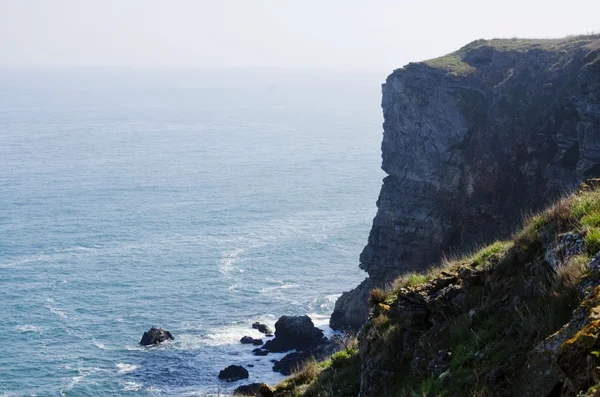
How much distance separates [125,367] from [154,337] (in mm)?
5740

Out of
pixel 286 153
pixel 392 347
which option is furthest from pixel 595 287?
pixel 286 153

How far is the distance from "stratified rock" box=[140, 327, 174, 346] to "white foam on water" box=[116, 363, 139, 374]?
475 cm

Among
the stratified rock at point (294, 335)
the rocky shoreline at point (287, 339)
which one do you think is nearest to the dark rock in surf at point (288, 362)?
the rocky shoreline at point (287, 339)

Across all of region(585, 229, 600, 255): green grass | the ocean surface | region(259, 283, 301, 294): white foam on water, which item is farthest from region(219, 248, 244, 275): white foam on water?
region(585, 229, 600, 255): green grass

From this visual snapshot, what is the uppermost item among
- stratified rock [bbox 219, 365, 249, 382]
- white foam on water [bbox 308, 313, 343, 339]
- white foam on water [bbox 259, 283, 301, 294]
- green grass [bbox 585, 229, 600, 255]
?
green grass [bbox 585, 229, 600, 255]

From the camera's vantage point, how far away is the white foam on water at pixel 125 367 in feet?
201

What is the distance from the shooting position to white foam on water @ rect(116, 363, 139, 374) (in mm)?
61156

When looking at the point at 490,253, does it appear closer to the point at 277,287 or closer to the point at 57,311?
the point at 57,311

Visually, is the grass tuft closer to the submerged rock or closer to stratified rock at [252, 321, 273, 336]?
the submerged rock

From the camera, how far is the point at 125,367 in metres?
Result: 61.8

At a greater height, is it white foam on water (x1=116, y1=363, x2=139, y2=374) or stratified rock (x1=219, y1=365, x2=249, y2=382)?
white foam on water (x1=116, y1=363, x2=139, y2=374)

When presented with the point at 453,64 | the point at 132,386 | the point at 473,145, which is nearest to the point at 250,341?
the point at 132,386

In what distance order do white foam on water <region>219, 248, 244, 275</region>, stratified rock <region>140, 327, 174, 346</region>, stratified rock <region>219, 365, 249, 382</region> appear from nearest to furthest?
stratified rock <region>219, 365, 249, 382</region> → stratified rock <region>140, 327, 174, 346</region> → white foam on water <region>219, 248, 244, 275</region>

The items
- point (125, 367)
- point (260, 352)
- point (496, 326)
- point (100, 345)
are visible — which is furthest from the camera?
point (100, 345)
